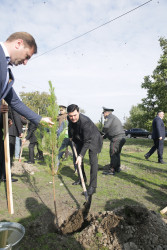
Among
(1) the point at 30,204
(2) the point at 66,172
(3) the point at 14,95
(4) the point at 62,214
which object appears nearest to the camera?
(3) the point at 14,95

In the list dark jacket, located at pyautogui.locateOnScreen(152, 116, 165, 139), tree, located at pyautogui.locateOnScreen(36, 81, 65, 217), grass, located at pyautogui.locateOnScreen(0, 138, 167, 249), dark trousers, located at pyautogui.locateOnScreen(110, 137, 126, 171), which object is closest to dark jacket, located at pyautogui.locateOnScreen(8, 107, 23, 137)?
grass, located at pyautogui.locateOnScreen(0, 138, 167, 249)

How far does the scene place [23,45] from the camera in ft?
6.46

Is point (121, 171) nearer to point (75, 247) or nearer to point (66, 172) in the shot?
point (66, 172)

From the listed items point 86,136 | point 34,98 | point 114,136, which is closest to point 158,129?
point 114,136

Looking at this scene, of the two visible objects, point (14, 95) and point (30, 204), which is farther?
point (30, 204)

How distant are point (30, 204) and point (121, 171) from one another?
3.82m

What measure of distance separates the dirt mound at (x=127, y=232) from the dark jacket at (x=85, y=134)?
1.67 meters

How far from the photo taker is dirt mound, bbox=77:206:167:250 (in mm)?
2427

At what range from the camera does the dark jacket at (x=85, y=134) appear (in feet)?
14.3

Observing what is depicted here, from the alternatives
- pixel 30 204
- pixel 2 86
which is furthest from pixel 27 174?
pixel 2 86

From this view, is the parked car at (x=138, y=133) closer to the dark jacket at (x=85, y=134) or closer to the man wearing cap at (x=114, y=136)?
the man wearing cap at (x=114, y=136)

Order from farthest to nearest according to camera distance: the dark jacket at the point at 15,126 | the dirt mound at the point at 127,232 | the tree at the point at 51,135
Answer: the dark jacket at the point at 15,126, the tree at the point at 51,135, the dirt mound at the point at 127,232

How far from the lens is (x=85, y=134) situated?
434cm

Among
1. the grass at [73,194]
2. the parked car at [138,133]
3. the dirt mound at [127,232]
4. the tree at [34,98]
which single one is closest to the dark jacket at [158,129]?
the grass at [73,194]
